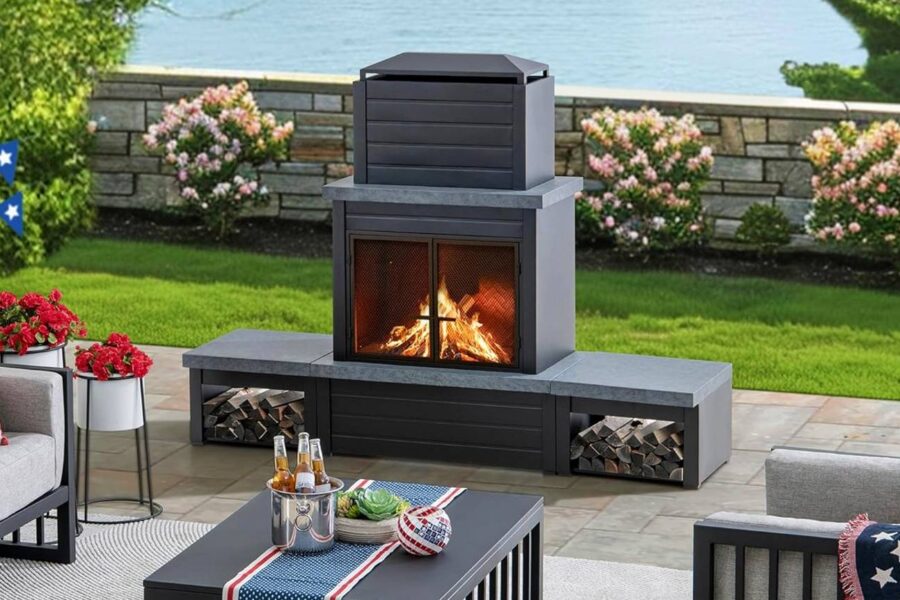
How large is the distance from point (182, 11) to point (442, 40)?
2072 millimetres

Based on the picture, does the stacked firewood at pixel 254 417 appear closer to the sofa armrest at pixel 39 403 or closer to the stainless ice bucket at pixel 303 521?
the sofa armrest at pixel 39 403

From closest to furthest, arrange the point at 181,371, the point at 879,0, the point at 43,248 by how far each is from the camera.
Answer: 1. the point at 181,371
2. the point at 43,248
3. the point at 879,0

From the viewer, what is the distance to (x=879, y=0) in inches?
546

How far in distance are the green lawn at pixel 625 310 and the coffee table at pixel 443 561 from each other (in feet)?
12.4

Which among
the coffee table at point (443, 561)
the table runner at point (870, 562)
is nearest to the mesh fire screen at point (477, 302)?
the coffee table at point (443, 561)

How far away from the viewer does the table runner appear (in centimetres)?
482

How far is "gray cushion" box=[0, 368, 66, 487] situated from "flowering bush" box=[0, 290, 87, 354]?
0.58 m

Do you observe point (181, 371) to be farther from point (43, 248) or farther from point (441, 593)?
point (441, 593)

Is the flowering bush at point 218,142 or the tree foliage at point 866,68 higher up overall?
the tree foliage at point 866,68

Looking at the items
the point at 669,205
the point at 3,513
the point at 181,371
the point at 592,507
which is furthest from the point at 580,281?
the point at 3,513

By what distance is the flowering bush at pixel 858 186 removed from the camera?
11211 millimetres

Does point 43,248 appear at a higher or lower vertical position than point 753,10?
lower

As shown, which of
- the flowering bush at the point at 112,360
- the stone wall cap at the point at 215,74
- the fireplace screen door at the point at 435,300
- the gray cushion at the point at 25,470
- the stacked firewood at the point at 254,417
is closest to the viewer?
the gray cushion at the point at 25,470

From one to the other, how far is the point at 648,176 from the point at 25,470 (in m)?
6.10
